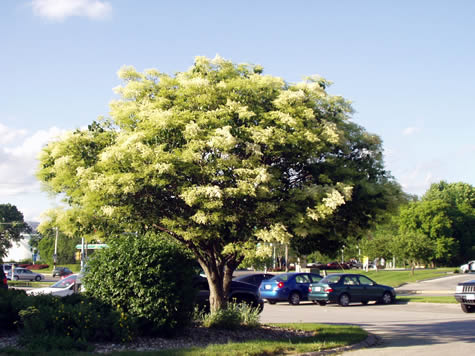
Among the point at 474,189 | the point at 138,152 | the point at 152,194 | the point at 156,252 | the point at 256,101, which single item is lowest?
the point at 156,252

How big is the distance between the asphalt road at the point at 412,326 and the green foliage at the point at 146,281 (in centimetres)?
384

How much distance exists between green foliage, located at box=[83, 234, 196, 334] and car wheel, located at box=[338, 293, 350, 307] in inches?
623

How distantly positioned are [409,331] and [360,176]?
6062mm

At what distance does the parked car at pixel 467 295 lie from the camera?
68.1 ft

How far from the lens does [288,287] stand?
2745cm

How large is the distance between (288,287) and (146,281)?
693 inches

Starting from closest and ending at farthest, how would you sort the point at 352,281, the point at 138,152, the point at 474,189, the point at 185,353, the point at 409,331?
the point at 185,353 → the point at 138,152 → the point at 409,331 → the point at 352,281 → the point at 474,189

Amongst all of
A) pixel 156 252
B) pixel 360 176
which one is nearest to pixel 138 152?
pixel 156 252

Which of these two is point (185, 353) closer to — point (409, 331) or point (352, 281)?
point (409, 331)

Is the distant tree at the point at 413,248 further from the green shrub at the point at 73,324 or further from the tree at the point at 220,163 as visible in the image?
the green shrub at the point at 73,324

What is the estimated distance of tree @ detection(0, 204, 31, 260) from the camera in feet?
291

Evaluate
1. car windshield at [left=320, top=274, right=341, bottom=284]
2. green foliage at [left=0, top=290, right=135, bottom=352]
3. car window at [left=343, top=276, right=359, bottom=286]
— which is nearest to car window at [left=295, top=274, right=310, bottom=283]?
car windshield at [left=320, top=274, right=341, bottom=284]

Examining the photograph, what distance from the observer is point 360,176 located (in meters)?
12.0

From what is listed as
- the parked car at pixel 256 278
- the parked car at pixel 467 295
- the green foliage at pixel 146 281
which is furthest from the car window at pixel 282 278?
the green foliage at pixel 146 281
